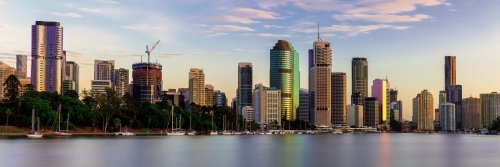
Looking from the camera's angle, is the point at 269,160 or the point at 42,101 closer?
the point at 269,160

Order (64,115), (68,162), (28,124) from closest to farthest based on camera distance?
(68,162)
(28,124)
(64,115)

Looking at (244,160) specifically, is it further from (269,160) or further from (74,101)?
(74,101)

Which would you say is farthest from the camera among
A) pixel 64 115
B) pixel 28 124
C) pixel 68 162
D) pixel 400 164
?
pixel 64 115

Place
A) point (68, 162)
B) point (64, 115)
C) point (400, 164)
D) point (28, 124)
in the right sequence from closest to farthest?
1. point (68, 162)
2. point (400, 164)
3. point (28, 124)
4. point (64, 115)

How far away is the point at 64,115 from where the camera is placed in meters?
188

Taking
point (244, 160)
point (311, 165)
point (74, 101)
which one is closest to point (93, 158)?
point (244, 160)

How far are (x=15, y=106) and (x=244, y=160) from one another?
112414 mm

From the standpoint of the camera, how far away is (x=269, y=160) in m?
88.8

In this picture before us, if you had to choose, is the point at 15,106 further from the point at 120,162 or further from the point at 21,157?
the point at 120,162

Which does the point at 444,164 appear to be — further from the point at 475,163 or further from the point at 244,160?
the point at 244,160

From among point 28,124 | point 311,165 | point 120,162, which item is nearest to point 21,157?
point 120,162

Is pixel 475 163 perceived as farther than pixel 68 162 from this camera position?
Yes

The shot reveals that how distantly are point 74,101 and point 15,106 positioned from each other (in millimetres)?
20063

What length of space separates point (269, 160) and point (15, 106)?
11470 centimetres
